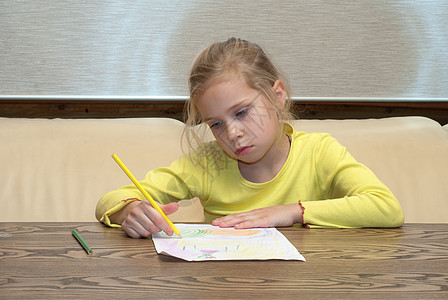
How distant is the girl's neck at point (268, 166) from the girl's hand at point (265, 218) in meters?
0.29

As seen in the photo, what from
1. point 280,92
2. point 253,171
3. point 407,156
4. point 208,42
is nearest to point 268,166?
point 253,171

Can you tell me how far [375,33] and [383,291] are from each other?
66.5 inches

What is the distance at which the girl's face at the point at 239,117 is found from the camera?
1226 millimetres

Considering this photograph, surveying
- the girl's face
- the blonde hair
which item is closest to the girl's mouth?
the girl's face

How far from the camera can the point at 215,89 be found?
1.25m

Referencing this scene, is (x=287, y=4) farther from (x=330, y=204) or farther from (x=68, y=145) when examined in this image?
(x=330, y=204)

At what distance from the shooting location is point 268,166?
4.79 feet

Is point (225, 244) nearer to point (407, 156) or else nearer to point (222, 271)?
point (222, 271)

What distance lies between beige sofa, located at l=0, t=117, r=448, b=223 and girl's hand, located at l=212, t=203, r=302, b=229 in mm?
703

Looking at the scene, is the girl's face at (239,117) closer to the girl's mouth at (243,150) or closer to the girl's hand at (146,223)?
the girl's mouth at (243,150)

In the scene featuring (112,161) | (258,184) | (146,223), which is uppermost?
(146,223)

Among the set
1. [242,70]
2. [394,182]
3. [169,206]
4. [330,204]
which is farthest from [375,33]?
[169,206]

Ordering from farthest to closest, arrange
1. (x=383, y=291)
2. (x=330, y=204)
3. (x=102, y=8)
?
(x=102, y=8) < (x=330, y=204) < (x=383, y=291)

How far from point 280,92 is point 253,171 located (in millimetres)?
227
